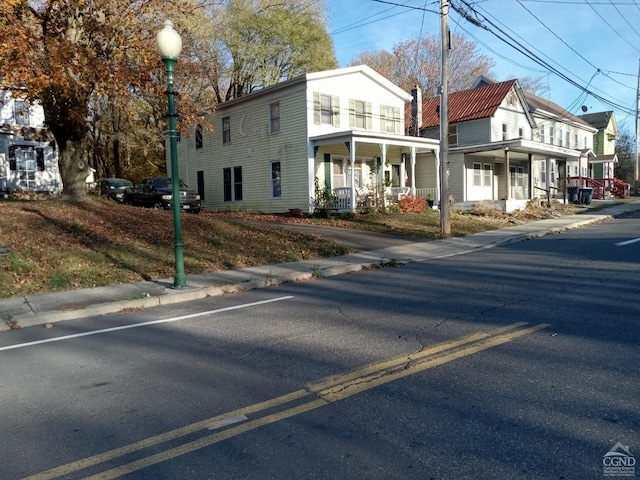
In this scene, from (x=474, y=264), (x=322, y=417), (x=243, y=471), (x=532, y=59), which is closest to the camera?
(x=243, y=471)

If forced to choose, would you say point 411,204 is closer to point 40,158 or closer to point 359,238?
point 359,238

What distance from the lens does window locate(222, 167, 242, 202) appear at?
26.5m

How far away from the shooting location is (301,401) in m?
4.05

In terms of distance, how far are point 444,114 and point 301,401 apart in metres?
13.7

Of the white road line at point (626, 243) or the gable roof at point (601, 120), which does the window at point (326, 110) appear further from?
the gable roof at point (601, 120)

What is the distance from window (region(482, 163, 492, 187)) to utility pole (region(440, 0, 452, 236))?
14.9m

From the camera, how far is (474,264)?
1120 centimetres

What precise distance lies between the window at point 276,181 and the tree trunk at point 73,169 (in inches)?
346

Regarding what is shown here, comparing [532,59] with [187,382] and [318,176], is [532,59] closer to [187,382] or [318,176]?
Answer: [318,176]

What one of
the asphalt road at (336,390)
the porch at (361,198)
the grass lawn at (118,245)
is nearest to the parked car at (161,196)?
the grass lawn at (118,245)

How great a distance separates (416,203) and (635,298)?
53.0ft

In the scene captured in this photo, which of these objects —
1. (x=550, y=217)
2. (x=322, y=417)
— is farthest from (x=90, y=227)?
(x=550, y=217)

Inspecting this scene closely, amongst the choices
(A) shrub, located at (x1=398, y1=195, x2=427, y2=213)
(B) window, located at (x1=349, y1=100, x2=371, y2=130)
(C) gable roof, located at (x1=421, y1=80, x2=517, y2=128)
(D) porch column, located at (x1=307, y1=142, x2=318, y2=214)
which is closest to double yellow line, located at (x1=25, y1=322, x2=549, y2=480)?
(D) porch column, located at (x1=307, y1=142, x2=318, y2=214)

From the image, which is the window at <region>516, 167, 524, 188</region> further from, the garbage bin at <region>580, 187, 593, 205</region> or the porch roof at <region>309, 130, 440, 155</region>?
the porch roof at <region>309, 130, 440, 155</region>
